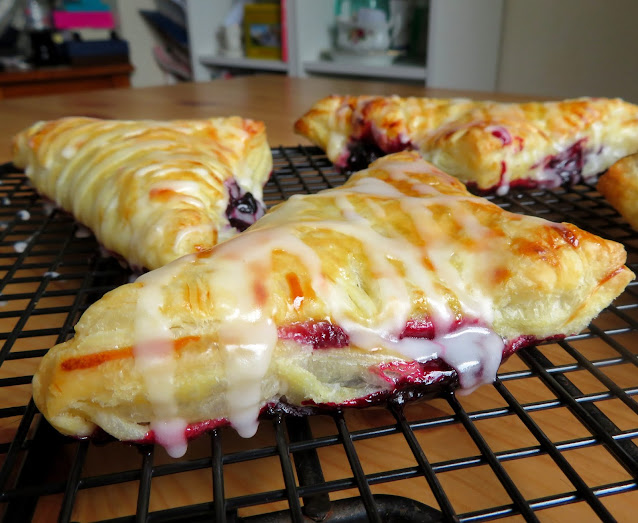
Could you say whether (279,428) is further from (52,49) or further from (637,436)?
(52,49)

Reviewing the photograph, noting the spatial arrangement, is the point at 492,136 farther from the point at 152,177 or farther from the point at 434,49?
the point at 434,49

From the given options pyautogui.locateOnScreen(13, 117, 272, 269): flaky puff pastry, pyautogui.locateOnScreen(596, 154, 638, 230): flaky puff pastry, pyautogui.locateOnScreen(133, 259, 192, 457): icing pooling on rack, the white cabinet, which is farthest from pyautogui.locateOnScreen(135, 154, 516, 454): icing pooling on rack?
the white cabinet

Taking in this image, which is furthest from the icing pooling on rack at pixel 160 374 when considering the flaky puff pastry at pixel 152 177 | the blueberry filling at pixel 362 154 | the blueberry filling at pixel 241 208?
the blueberry filling at pixel 362 154

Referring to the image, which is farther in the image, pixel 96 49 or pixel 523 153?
pixel 96 49

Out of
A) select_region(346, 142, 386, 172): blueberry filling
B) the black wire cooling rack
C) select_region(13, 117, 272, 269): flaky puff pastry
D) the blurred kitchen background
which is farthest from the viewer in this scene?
the blurred kitchen background

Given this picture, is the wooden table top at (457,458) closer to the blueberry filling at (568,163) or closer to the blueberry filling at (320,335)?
the blueberry filling at (320,335)

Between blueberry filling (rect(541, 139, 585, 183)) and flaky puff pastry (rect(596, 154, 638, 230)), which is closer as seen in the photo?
flaky puff pastry (rect(596, 154, 638, 230))

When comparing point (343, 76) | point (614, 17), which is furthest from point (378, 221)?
point (343, 76)

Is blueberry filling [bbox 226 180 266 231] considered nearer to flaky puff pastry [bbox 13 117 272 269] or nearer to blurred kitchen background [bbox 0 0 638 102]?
flaky puff pastry [bbox 13 117 272 269]
